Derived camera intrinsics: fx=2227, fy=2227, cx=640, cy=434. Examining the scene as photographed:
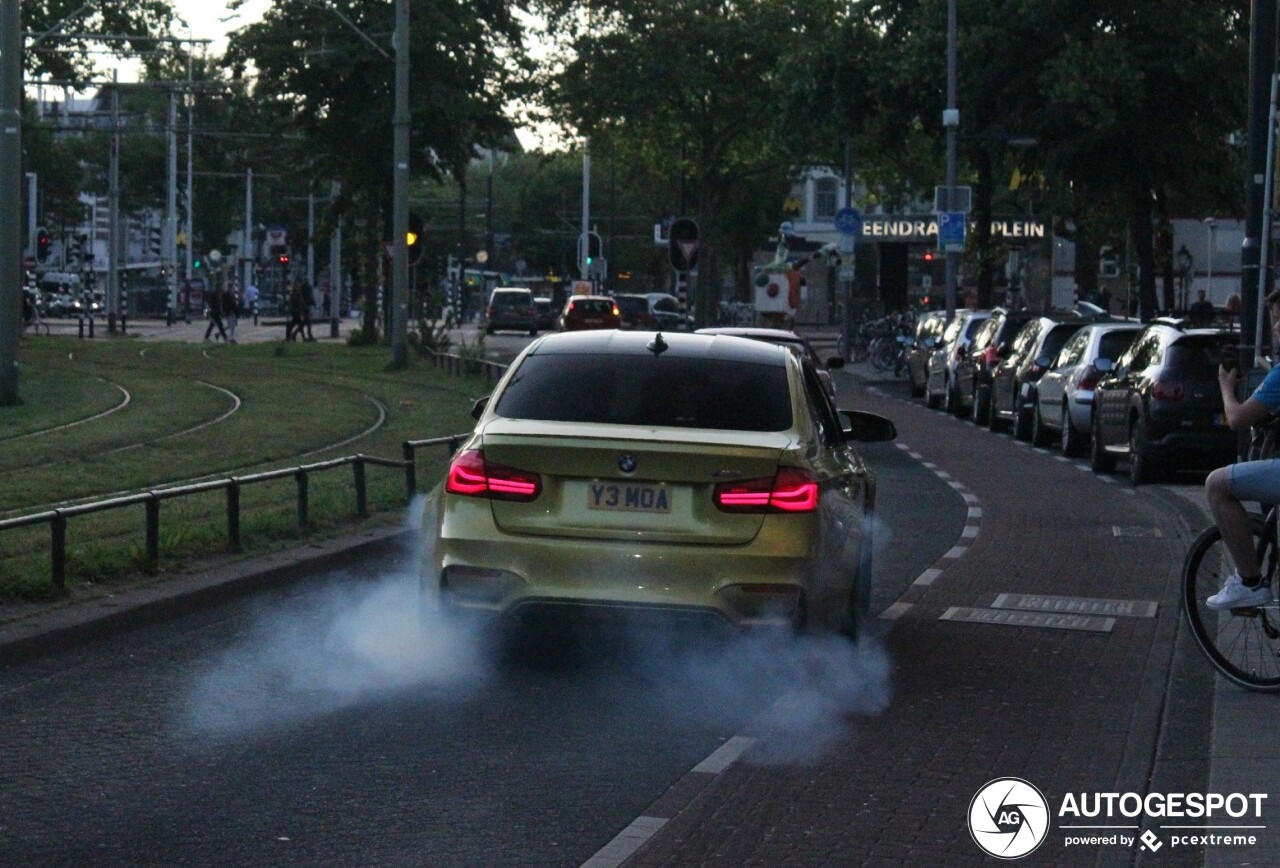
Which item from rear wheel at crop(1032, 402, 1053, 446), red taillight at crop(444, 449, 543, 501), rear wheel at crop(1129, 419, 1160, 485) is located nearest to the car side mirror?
red taillight at crop(444, 449, 543, 501)

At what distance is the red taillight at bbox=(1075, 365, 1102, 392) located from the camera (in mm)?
24562

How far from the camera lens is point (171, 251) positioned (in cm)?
9188

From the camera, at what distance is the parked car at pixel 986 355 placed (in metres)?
32.0

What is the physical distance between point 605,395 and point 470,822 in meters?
3.13

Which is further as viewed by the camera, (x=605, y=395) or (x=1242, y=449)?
(x=1242, y=449)

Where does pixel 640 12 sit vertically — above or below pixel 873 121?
above

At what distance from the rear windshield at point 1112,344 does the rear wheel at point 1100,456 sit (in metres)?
1.95

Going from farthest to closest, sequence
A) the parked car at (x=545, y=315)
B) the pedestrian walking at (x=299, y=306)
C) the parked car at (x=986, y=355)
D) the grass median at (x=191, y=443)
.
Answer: the parked car at (x=545, y=315) → the pedestrian walking at (x=299, y=306) → the parked car at (x=986, y=355) → the grass median at (x=191, y=443)

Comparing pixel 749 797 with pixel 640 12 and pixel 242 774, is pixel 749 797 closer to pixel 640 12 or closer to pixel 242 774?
pixel 242 774

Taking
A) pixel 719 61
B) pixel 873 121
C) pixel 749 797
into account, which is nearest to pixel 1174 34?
pixel 873 121

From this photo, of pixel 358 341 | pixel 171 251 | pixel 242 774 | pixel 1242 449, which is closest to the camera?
pixel 242 774

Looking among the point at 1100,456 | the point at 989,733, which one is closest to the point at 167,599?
the point at 989,733

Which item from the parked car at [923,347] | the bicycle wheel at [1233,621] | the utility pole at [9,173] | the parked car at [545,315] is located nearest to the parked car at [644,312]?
the parked car at [545,315]

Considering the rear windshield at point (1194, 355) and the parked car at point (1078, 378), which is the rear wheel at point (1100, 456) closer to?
the parked car at point (1078, 378)
